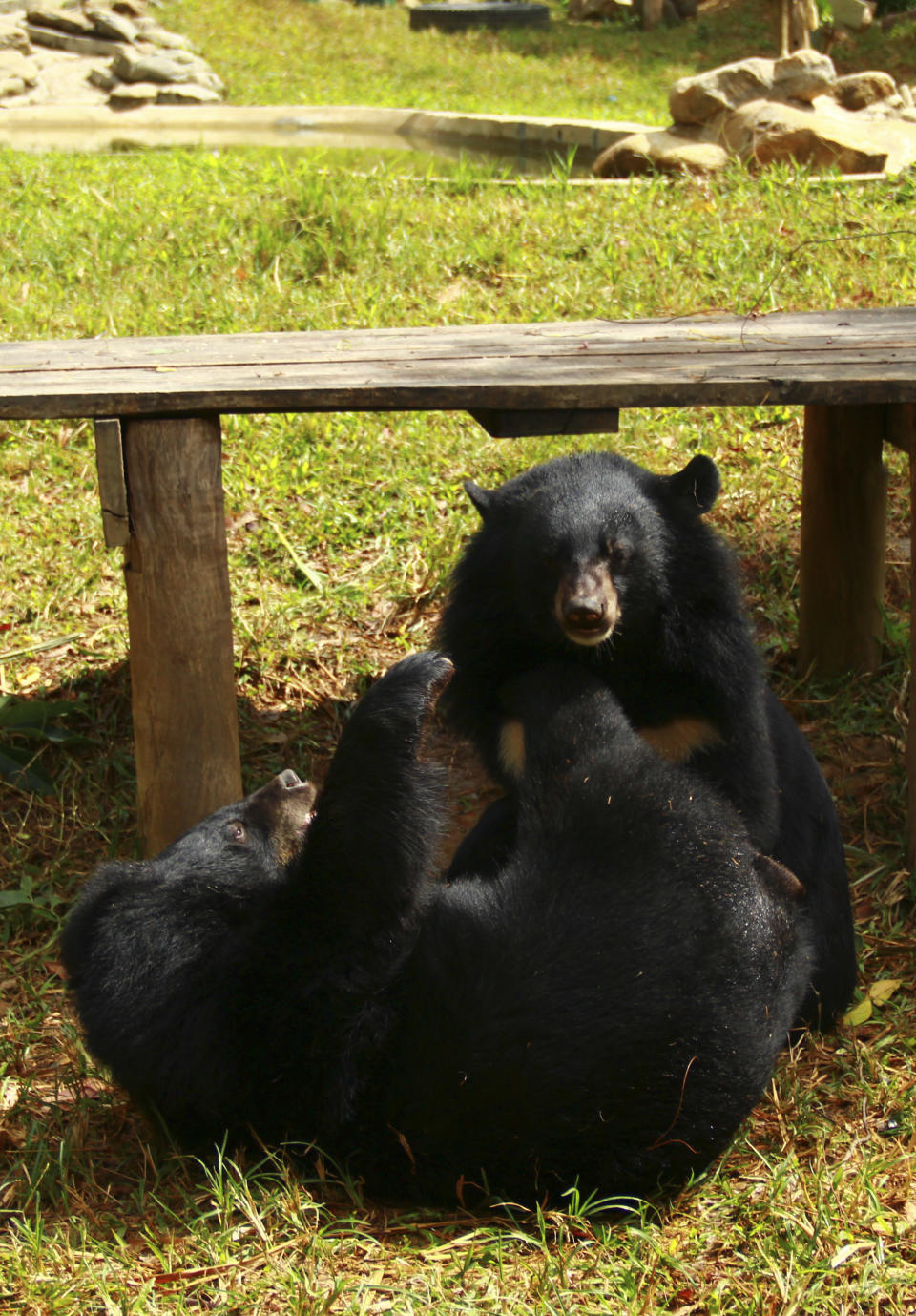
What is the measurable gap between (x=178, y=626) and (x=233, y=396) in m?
0.59

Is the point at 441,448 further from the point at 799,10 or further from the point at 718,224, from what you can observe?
the point at 799,10

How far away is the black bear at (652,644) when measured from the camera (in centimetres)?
300

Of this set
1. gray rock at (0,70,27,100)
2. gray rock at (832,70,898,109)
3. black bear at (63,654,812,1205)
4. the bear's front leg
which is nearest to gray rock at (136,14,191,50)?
gray rock at (0,70,27,100)

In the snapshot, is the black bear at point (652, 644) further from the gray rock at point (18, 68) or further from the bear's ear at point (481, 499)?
the gray rock at point (18, 68)

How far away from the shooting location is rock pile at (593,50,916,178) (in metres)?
7.69

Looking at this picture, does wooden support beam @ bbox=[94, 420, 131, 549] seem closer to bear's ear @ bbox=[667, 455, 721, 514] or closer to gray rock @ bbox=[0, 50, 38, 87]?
bear's ear @ bbox=[667, 455, 721, 514]

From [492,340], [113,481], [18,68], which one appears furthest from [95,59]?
[113,481]

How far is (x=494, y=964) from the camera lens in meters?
2.44

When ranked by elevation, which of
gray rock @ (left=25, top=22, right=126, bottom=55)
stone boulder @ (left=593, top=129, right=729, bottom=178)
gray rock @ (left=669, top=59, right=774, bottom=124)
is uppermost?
gray rock @ (left=25, top=22, right=126, bottom=55)

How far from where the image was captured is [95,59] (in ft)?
53.7

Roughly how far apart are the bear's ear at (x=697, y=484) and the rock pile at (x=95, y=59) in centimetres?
1366

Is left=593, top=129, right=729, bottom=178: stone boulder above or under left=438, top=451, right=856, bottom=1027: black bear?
above

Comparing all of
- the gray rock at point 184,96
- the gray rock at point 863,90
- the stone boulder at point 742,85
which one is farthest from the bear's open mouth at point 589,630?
the gray rock at point 184,96

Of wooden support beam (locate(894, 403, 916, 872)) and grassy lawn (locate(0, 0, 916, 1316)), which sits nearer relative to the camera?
grassy lawn (locate(0, 0, 916, 1316))
